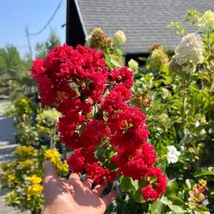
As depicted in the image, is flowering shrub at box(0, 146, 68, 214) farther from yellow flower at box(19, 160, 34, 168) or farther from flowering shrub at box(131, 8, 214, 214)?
flowering shrub at box(131, 8, 214, 214)

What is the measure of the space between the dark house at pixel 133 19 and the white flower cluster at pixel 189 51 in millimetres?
5146

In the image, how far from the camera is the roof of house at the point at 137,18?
7068mm

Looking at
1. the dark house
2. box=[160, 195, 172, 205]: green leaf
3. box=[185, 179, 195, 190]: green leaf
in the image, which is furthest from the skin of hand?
the dark house

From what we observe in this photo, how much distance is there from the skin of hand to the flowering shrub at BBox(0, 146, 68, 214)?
1.48 m

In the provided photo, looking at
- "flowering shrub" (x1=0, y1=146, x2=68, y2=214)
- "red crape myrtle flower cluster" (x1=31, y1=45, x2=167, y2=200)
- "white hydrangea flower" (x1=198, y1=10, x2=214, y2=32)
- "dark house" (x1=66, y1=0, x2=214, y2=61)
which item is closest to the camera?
"red crape myrtle flower cluster" (x1=31, y1=45, x2=167, y2=200)

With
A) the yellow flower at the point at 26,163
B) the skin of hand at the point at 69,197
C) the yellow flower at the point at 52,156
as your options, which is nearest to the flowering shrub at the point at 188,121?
the skin of hand at the point at 69,197

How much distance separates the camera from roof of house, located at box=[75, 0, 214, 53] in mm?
7068

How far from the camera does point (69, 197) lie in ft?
3.54

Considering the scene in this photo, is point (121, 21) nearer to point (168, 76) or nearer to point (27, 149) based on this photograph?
point (27, 149)

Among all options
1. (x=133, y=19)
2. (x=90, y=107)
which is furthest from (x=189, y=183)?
(x=133, y=19)

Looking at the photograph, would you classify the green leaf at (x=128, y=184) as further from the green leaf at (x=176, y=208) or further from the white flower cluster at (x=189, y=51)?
the white flower cluster at (x=189, y=51)

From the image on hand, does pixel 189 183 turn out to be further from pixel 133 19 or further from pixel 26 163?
pixel 133 19

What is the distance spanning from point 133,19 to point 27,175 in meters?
5.65

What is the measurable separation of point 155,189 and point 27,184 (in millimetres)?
2059
